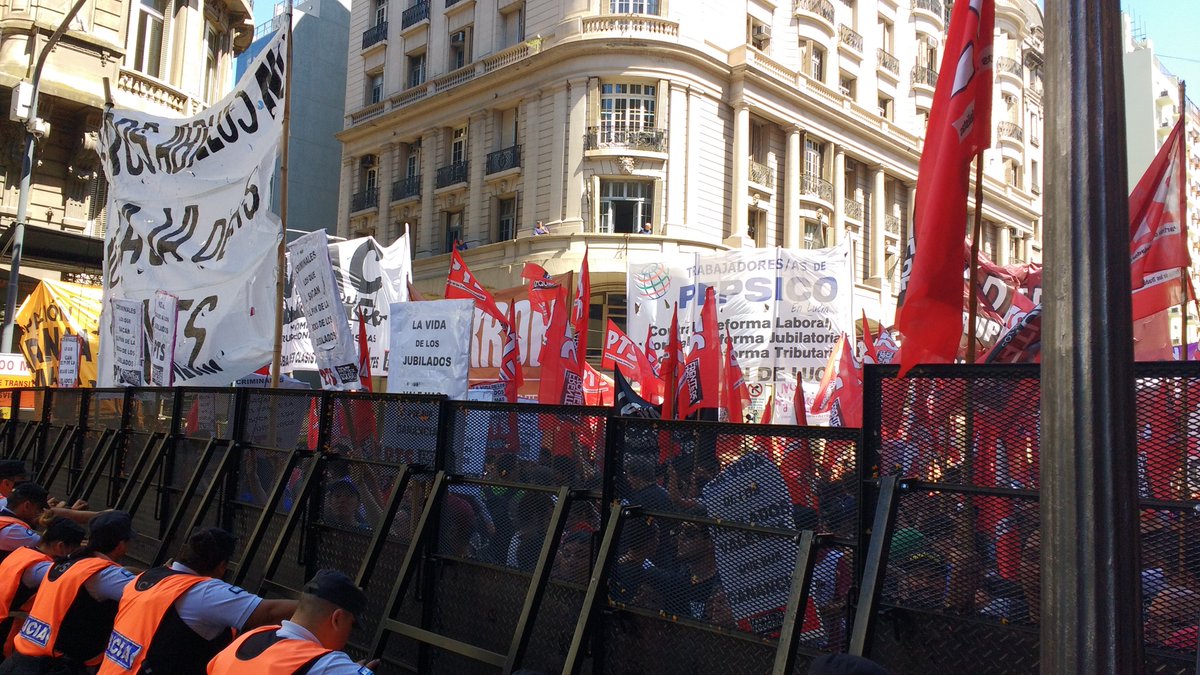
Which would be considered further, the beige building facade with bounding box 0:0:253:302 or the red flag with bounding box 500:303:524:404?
the beige building facade with bounding box 0:0:253:302

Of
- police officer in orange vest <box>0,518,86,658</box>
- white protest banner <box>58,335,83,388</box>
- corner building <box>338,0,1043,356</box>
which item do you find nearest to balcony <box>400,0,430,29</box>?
corner building <box>338,0,1043,356</box>

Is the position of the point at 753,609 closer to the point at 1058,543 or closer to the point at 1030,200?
the point at 1058,543

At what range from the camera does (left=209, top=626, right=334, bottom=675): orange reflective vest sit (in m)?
3.25

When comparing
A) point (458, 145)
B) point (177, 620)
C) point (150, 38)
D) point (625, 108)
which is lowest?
point (177, 620)

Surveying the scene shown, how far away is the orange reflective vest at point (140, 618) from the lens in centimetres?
424

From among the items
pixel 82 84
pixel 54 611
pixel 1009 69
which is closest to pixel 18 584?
pixel 54 611

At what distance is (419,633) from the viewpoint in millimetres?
5180

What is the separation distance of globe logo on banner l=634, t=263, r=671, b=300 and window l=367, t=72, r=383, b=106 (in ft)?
78.5

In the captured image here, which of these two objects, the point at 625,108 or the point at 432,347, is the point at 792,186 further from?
the point at 432,347

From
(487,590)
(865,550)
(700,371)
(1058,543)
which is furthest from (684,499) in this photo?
(700,371)

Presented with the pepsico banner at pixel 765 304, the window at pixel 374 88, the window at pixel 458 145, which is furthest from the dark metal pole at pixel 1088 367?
the window at pixel 374 88

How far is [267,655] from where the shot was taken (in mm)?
3289

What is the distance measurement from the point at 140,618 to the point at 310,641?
4.30 ft

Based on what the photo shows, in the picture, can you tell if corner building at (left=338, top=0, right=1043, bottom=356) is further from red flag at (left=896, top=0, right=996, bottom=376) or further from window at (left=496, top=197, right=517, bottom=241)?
red flag at (left=896, top=0, right=996, bottom=376)
